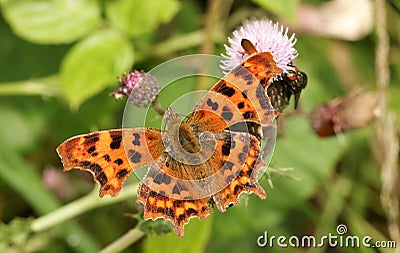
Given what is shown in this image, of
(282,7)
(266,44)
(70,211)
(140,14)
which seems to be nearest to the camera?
(266,44)

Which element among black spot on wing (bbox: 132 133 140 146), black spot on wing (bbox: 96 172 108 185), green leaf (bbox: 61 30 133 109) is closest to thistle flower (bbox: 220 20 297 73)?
black spot on wing (bbox: 132 133 140 146)

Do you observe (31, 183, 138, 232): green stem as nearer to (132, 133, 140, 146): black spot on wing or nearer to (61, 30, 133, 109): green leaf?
(61, 30, 133, 109): green leaf

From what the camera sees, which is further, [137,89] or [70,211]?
[70,211]

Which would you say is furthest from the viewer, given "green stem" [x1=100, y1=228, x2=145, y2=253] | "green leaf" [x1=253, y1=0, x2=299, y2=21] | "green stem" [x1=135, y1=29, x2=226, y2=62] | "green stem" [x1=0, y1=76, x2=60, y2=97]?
"green stem" [x1=135, y1=29, x2=226, y2=62]

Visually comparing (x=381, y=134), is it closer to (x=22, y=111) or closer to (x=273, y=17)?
(x=273, y=17)

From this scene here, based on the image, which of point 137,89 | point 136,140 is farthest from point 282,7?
point 136,140

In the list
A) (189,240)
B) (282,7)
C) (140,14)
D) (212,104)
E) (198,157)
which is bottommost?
(189,240)

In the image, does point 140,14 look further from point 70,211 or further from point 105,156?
point 105,156

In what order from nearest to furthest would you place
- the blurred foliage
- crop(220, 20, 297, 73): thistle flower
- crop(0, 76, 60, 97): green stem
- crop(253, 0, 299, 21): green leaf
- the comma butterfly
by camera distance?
the comma butterfly, crop(220, 20, 297, 73): thistle flower, crop(253, 0, 299, 21): green leaf, the blurred foliage, crop(0, 76, 60, 97): green stem
